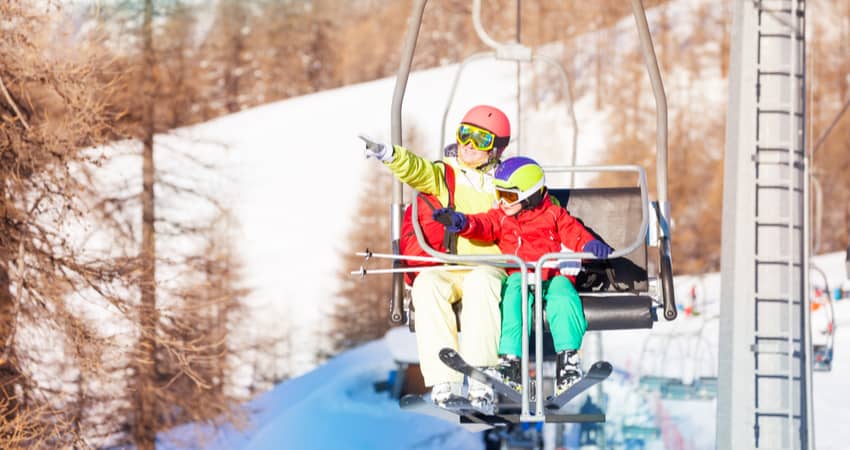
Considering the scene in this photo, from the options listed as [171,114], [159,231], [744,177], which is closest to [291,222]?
[171,114]


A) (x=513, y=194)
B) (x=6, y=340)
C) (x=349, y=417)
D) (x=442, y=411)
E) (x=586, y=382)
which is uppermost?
(x=513, y=194)

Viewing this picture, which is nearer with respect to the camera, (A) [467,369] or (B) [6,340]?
(A) [467,369]

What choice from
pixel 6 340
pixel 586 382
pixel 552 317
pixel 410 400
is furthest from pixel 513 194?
pixel 6 340

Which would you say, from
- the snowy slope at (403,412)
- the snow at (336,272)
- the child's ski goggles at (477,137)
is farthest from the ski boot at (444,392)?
the snowy slope at (403,412)

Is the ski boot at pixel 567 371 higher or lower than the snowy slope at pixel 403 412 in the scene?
higher

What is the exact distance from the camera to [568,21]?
36.1m

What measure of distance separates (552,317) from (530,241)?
1.02 feet

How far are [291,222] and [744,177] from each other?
92.0 feet

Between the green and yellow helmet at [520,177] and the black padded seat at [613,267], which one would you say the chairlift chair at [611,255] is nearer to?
the black padded seat at [613,267]

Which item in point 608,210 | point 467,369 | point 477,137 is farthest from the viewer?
point 608,210

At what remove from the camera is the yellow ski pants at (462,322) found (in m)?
5.03

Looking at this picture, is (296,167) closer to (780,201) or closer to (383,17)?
(383,17)

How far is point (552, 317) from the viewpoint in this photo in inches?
204

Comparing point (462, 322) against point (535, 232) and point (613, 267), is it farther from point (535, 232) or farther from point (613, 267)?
point (613, 267)
